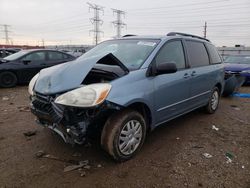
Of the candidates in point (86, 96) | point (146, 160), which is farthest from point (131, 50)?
point (146, 160)

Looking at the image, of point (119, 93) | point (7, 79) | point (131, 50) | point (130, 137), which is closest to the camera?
point (119, 93)

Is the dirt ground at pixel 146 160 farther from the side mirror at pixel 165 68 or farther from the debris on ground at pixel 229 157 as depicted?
the side mirror at pixel 165 68

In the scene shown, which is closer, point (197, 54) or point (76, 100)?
point (76, 100)

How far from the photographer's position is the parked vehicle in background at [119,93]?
8.58ft

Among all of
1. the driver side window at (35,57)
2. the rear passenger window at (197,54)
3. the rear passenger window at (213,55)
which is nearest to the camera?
the rear passenger window at (197,54)

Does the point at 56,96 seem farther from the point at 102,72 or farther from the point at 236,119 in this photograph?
the point at 236,119

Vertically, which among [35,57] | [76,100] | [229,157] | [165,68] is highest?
[165,68]

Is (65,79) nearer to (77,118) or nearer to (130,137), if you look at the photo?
(77,118)

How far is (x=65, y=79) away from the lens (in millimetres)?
2893

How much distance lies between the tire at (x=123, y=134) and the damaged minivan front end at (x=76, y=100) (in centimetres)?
14

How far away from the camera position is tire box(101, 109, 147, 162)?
9.05ft

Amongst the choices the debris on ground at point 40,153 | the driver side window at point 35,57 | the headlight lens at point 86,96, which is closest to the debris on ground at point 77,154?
the debris on ground at point 40,153

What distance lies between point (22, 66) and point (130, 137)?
6.48 metres

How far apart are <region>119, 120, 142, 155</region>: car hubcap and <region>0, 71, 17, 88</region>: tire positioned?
649 cm
